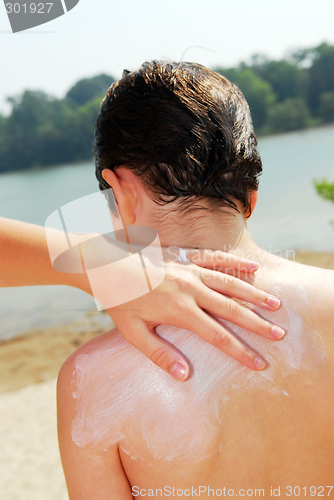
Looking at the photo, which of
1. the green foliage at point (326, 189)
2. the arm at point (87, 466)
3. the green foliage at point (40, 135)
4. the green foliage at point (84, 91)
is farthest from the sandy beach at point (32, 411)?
the green foliage at point (84, 91)

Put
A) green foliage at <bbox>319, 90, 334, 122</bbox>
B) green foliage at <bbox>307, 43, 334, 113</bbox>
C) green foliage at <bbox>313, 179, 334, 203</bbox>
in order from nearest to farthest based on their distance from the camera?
green foliage at <bbox>313, 179, 334, 203</bbox>, green foliage at <bbox>319, 90, 334, 122</bbox>, green foliage at <bbox>307, 43, 334, 113</bbox>

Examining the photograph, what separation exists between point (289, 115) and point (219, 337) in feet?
77.2

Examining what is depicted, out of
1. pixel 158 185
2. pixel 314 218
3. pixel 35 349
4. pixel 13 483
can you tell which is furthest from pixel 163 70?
pixel 314 218

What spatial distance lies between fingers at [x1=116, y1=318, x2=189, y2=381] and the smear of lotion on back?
42 mm

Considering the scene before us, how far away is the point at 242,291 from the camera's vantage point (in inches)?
33.2

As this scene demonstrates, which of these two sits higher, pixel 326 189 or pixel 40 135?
pixel 40 135

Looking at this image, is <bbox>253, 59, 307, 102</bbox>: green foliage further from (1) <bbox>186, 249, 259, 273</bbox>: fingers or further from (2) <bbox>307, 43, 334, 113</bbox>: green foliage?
(1) <bbox>186, 249, 259, 273</bbox>: fingers

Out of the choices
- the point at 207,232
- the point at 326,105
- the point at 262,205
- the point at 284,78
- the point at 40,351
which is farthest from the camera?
the point at 326,105

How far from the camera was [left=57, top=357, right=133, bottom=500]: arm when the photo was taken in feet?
2.96

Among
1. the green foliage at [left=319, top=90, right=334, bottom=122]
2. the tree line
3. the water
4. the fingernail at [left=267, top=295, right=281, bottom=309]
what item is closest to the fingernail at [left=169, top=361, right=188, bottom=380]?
the fingernail at [left=267, top=295, right=281, bottom=309]

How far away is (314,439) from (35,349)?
529 cm

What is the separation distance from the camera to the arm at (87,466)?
2.96 ft

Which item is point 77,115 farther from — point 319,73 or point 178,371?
point 178,371

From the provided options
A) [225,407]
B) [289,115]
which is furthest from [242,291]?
[289,115]
